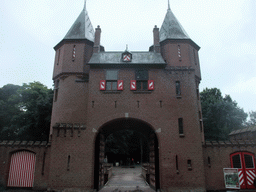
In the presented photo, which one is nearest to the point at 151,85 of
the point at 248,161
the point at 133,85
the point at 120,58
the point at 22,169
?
the point at 133,85

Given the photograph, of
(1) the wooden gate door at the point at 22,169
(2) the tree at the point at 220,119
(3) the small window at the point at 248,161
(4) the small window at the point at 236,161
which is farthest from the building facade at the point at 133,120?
(2) the tree at the point at 220,119

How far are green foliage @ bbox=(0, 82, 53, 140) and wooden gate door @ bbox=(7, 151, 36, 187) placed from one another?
1302 centimetres

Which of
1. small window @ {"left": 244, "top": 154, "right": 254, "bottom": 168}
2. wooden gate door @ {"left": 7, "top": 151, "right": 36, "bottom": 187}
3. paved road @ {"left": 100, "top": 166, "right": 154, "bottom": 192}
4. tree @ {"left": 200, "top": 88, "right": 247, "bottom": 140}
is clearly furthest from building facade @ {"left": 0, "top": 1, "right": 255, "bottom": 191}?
tree @ {"left": 200, "top": 88, "right": 247, "bottom": 140}

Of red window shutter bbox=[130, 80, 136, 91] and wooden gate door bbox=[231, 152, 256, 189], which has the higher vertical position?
red window shutter bbox=[130, 80, 136, 91]

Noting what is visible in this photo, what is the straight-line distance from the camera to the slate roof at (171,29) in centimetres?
1918

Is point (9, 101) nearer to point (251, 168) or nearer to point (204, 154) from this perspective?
point (204, 154)

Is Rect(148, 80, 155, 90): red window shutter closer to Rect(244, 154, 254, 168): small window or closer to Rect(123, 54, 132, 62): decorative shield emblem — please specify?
Rect(123, 54, 132, 62): decorative shield emblem

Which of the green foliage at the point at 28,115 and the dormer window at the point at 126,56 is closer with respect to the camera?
the dormer window at the point at 126,56

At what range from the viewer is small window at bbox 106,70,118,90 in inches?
669

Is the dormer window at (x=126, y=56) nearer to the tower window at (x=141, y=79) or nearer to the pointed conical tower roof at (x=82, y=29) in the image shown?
the tower window at (x=141, y=79)

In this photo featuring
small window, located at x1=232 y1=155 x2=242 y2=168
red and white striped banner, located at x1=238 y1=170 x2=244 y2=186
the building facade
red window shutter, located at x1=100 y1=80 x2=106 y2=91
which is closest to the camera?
the building facade

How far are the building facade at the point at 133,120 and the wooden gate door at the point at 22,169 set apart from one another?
103 millimetres

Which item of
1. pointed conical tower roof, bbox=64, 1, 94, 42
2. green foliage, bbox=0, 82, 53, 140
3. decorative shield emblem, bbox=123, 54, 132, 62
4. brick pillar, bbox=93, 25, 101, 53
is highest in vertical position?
pointed conical tower roof, bbox=64, 1, 94, 42

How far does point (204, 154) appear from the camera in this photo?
52.4 feet
